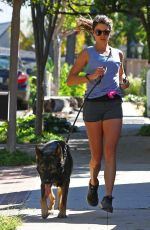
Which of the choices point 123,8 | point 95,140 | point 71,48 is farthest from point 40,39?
point 71,48

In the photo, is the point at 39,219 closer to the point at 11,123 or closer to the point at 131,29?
the point at 11,123

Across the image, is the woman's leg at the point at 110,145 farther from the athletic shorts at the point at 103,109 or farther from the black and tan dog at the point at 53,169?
the black and tan dog at the point at 53,169

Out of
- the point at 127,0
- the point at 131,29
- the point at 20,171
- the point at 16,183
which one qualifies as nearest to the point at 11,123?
the point at 20,171

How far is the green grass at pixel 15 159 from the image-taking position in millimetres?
11578

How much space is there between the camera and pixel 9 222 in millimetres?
6801

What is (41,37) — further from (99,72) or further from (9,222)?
(9,222)

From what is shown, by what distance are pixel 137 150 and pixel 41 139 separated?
6.93 feet

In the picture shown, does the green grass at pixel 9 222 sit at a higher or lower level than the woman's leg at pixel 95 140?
lower

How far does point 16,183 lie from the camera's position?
981 centimetres

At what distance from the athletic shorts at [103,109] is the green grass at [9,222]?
4.13 ft

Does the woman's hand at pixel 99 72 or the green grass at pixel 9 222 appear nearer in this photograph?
the green grass at pixel 9 222

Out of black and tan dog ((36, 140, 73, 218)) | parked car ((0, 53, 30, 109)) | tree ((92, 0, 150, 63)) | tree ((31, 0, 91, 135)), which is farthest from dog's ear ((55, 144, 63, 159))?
parked car ((0, 53, 30, 109))

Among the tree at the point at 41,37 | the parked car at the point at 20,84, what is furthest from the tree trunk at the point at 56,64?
the tree at the point at 41,37

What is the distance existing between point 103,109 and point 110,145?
36 centimetres
